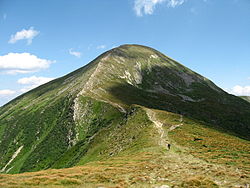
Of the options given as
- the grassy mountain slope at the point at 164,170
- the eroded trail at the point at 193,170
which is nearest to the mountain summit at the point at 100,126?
the grassy mountain slope at the point at 164,170

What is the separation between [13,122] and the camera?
125250 millimetres

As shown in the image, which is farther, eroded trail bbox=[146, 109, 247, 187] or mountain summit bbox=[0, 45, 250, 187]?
mountain summit bbox=[0, 45, 250, 187]

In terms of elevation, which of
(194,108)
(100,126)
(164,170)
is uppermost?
(194,108)

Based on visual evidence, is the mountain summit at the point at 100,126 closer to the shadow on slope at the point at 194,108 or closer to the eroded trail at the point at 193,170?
the shadow on slope at the point at 194,108

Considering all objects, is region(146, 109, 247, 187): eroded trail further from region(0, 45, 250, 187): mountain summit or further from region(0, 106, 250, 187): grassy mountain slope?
region(0, 45, 250, 187): mountain summit

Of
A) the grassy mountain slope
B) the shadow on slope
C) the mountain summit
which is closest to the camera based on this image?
Result: the grassy mountain slope


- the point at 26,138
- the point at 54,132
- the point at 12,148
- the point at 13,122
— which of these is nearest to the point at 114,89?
the point at 54,132

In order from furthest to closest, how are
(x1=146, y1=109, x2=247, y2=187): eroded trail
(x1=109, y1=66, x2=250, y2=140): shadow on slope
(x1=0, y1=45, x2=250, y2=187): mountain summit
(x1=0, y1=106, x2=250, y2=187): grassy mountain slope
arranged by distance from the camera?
(x1=109, y1=66, x2=250, y2=140): shadow on slope < (x1=0, y1=45, x2=250, y2=187): mountain summit < (x1=0, y1=106, x2=250, y2=187): grassy mountain slope < (x1=146, y1=109, x2=247, y2=187): eroded trail

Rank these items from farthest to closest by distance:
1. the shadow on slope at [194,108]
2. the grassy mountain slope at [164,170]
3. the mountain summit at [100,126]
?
the shadow on slope at [194,108] < the mountain summit at [100,126] < the grassy mountain slope at [164,170]

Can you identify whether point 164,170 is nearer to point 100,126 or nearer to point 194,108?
point 100,126

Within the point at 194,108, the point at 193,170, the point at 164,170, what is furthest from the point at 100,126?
the point at 194,108

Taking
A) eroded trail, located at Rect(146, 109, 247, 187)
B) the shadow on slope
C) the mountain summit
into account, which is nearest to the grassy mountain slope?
eroded trail, located at Rect(146, 109, 247, 187)

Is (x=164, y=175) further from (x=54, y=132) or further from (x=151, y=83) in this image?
(x=151, y=83)

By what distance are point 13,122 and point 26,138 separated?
119 ft
